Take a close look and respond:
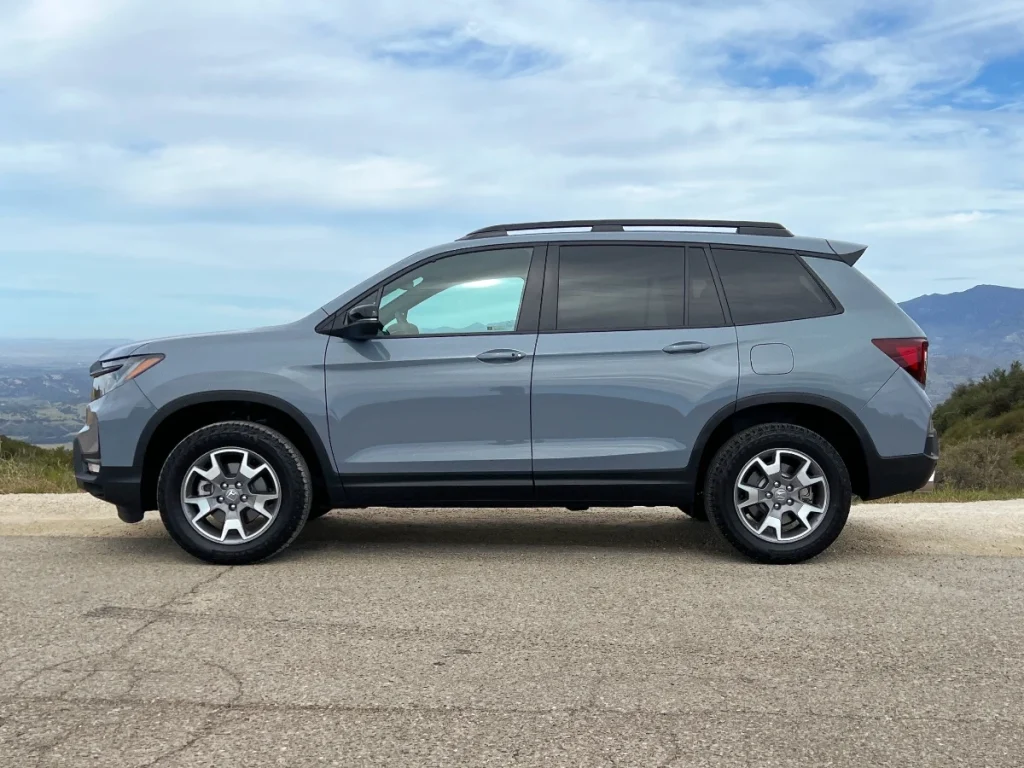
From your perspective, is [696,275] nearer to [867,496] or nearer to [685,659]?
[867,496]

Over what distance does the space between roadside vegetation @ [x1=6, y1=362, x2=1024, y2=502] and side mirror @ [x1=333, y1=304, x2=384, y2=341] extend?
505cm

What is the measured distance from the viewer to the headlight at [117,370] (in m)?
6.16

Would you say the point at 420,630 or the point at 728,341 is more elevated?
the point at 728,341

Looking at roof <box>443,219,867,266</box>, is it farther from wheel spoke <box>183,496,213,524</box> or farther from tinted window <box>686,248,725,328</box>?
wheel spoke <box>183,496,213,524</box>

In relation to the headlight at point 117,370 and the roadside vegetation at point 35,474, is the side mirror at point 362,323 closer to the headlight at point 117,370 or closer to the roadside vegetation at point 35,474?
the headlight at point 117,370

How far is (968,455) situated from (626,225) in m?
27.7

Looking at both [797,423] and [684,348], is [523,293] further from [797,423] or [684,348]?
[797,423]

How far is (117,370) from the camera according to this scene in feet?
20.6

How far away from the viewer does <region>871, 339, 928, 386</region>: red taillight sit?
603 centimetres

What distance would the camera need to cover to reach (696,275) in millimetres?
6246

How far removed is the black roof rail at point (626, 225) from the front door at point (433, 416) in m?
0.69

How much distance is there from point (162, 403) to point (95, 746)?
310cm

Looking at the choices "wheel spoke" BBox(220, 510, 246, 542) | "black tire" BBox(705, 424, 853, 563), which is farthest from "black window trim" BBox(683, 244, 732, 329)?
"wheel spoke" BBox(220, 510, 246, 542)

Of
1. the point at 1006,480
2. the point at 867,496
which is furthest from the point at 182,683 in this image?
the point at 1006,480
